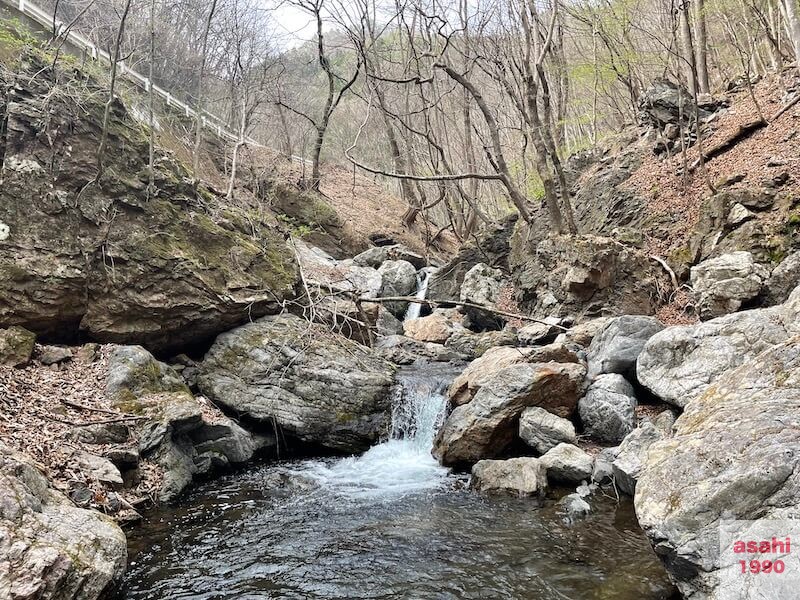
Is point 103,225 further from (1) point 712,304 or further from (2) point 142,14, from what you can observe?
(2) point 142,14

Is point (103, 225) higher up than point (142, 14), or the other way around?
point (142, 14)

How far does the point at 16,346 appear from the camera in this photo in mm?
6777

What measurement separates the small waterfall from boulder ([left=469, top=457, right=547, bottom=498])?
32.7 ft

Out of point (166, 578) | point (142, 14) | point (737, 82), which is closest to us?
point (166, 578)

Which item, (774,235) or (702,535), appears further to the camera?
A: (774,235)

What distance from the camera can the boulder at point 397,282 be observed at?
1773 cm

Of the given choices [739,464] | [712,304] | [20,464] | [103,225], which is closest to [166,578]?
[20,464]

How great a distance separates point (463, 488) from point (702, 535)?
4.08m

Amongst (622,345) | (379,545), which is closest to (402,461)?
(379,545)

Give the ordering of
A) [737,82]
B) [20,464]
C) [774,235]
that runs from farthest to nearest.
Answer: [737,82], [774,235], [20,464]

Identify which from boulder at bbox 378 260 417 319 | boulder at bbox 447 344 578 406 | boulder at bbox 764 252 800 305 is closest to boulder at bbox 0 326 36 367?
boulder at bbox 447 344 578 406

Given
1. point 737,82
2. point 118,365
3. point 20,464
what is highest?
point 737,82

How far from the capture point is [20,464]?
13.7 feet

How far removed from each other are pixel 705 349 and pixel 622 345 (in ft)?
5.65
